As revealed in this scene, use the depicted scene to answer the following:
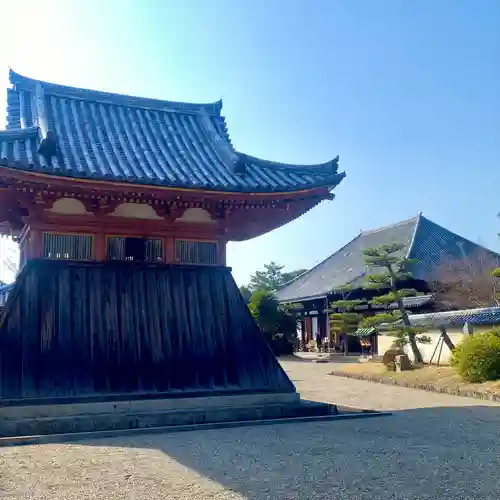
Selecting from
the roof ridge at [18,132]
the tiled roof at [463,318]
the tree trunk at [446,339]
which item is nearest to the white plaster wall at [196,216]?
the roof ridge at [18,132]

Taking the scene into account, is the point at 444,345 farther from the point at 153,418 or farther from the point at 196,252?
the point at 153,418

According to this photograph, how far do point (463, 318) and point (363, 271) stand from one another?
44.1 ft

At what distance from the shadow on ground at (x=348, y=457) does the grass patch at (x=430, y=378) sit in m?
4.48

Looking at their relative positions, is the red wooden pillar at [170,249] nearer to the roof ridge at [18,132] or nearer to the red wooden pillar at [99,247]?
the red wooden pillar at [99,247]

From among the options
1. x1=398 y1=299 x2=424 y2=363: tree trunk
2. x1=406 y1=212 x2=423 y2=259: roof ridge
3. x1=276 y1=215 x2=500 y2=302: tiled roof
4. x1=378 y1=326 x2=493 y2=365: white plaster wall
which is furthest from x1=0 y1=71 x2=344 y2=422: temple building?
x1=406 y1=212 x2=423 y2=259: roof ridge

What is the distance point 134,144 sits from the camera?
37.6 feet

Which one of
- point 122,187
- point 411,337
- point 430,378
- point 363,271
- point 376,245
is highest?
point 376,245

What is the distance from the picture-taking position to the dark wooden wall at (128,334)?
9188 mm

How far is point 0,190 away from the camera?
923cm

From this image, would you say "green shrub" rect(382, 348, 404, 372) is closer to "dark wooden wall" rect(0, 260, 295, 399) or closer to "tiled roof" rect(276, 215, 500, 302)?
"tiled roof" rect(276, 215, 500, 302)

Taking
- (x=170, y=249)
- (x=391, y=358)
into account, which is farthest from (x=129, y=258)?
(x=391, y=358)

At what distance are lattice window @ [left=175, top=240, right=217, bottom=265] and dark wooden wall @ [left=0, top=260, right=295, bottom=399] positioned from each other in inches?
6.8

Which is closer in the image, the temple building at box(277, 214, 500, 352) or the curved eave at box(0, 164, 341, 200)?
the curved eave at box(0, 164, 341, 200)

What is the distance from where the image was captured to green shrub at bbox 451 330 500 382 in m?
14.7
